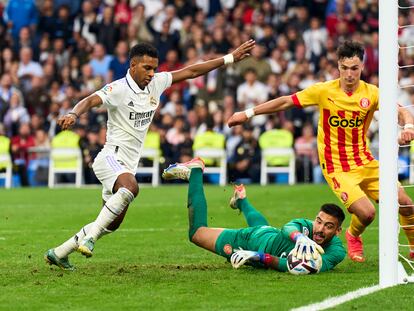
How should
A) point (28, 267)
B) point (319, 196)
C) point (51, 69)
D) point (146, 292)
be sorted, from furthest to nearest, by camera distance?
point (51, 69) < point (319, 196) < point (28, 267) < point (146, 292)

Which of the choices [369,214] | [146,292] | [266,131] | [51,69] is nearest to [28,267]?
[146,292]

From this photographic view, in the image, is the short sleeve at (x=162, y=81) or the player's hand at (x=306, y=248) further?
the short sleeve at (x=162, y=81)

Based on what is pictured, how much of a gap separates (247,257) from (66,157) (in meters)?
16.4

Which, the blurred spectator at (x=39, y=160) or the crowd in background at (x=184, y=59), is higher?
the crowd in background at (x=184, y=59)

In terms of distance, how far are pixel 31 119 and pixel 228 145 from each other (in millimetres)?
4820

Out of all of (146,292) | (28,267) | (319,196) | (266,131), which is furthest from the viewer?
(266,131)

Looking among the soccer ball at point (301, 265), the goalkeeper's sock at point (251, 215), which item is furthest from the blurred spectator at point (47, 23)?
the soccer ball at point (301, 265)

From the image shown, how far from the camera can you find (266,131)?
2706cm

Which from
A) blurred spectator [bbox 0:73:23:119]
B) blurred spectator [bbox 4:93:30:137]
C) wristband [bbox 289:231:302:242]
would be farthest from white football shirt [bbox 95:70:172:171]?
blurred spectator [bbox 0:73:23:119]

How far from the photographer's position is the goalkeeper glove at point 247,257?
11539 millimetres

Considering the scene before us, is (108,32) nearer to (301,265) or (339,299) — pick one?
(301,265)

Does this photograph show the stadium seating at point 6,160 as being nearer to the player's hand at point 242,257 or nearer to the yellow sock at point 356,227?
the yellow sock at point 356,227

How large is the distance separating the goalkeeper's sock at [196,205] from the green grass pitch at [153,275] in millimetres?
436

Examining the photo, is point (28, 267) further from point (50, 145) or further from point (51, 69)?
point (51, 69)
